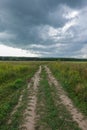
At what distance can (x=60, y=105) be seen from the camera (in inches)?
461

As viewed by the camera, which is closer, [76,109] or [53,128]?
[53,128]

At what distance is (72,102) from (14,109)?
3160 millimetres

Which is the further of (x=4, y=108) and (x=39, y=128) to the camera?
(x=4, y=108)

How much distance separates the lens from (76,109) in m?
11.0

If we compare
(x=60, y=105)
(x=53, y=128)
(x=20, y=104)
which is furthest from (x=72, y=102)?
(x=53, y=128)

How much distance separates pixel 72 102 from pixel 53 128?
4.62 m

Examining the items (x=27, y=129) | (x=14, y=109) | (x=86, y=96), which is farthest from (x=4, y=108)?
(x=86, y=96)

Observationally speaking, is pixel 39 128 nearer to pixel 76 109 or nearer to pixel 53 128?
pixel 53 128

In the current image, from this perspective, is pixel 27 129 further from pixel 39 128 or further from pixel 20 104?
pixel 20 104

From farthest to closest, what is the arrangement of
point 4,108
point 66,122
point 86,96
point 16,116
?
point 86,96, point 4,108, point 16,116, point 66,122

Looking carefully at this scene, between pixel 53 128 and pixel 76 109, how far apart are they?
306cm

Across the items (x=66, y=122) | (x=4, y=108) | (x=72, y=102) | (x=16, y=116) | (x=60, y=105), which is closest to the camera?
(x=66, y=122)

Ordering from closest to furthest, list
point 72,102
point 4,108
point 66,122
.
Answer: point 66,122 < point 4,108 < point 72,102

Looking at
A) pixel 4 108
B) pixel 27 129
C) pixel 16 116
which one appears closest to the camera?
pixel 27 129
